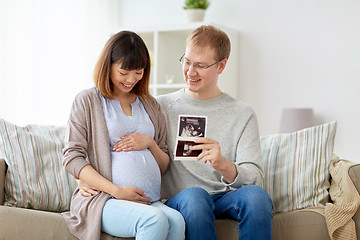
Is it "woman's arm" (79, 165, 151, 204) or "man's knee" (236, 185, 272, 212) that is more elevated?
"woman's arm" (79, 165, 151, 204)

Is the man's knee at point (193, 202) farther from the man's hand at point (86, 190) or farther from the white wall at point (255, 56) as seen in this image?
the white wall at point (255, 56)

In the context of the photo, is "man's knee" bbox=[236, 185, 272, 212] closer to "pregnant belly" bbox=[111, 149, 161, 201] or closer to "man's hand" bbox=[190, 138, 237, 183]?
"man's hand" bbox=[190, 138, 237, 183]

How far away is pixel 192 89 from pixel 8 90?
67.9 inches

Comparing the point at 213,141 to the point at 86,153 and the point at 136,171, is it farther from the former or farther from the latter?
the point at 86,153

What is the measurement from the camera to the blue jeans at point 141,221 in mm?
1863

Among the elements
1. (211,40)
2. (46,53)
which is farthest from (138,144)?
(46,53)

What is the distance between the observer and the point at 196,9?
3994mm

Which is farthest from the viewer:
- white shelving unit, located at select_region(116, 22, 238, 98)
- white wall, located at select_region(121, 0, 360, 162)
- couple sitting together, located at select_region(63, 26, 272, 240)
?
white shelving unit, located at select_region(116, 22, 238, 98)

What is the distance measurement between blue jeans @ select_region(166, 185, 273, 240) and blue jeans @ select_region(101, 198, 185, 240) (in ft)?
0.16

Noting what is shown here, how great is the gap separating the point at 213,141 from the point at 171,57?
2.19m

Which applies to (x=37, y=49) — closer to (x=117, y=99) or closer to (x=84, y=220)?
(x=117, y=99)

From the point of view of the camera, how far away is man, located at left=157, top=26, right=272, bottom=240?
2.11m

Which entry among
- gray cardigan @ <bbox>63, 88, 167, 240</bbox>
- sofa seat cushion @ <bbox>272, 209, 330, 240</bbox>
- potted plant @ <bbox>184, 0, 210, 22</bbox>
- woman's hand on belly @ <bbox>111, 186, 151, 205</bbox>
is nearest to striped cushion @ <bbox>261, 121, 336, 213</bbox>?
sofa seat cushion @ <bbox>272, 209, 330, 240</bbox>

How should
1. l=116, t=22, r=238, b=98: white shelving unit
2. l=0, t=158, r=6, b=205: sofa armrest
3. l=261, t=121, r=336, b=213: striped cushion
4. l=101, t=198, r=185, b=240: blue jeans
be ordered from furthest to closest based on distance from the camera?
l=116, t=22, r=238, b=98: white shelving unit → l=261, t=121, r=336, b=213: striped cushion → l=0, t=158, r=6, b=205: sofa armrest → l=101, t=198, r=185, b=240: blue jeans
